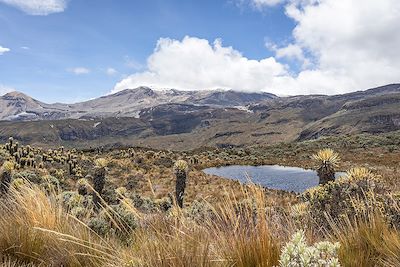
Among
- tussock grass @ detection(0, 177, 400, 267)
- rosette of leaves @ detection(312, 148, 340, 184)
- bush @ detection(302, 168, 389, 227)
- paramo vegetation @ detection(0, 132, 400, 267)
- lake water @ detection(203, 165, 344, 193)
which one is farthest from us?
lake water @ detection(203, 165, 344, 193)

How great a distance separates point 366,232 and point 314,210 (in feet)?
13.0

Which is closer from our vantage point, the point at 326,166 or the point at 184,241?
the point at 184,241

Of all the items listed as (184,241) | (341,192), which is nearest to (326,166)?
(341,192)

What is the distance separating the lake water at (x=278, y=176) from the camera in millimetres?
34466

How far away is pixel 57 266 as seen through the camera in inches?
169

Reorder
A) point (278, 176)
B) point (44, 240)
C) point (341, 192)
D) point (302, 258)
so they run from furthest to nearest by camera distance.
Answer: point (278, 176), point (341, 192), point (44, 240), point (302, 258)

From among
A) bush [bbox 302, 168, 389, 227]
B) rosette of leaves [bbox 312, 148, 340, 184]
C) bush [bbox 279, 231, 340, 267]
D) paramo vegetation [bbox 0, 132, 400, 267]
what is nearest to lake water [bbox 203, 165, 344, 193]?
rosette of leaves [bbox 312, 148, 340, 184]

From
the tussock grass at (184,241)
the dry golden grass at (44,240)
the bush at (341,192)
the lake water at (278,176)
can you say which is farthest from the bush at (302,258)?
the lake water at (278,176)

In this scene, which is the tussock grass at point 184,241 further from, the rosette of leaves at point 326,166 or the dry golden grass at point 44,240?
the rosette of leaves at point 326,166

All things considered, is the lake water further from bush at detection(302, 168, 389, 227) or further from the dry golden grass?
the dry golden grass

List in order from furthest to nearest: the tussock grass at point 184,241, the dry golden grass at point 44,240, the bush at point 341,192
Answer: the bush at point 341,192
the dry golden grass at point 44,240
the tussock grass at point 184,241

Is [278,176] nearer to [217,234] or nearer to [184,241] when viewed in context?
[217,234]

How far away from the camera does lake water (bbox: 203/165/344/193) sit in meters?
34.5

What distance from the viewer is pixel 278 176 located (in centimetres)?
4053
